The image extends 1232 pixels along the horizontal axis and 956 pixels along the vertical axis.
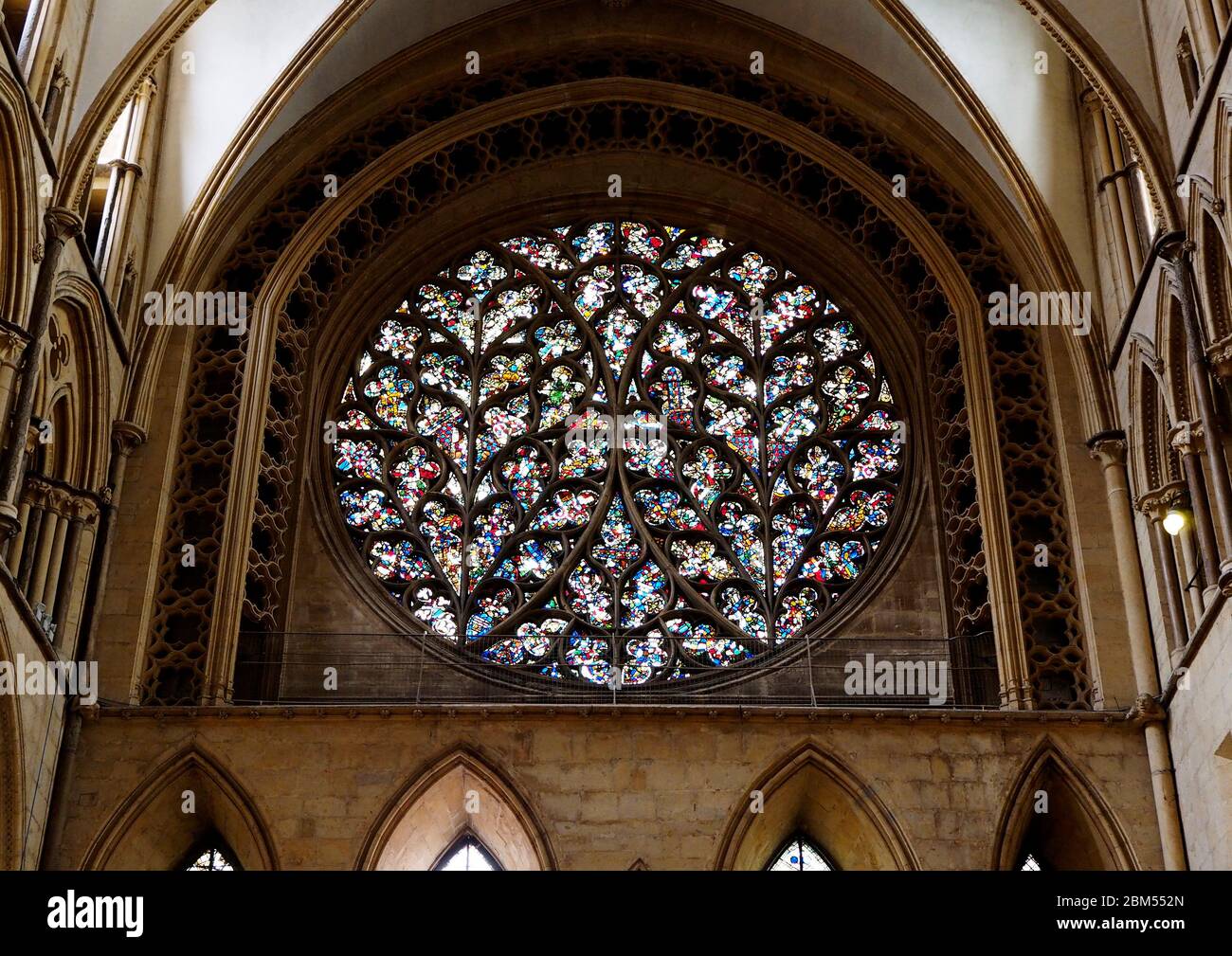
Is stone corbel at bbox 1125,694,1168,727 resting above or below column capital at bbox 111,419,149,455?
below

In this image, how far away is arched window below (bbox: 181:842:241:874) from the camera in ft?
44.8

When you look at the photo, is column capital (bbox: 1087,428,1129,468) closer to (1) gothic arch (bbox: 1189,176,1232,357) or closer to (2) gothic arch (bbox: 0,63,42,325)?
(1) gothic arch (bbox: 1189,176,1232,357)

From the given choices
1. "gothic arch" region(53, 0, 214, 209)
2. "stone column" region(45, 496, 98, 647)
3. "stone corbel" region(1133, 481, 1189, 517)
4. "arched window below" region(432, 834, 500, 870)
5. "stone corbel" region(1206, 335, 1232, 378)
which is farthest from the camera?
"arched window below" region(432, 834, 500, 870)

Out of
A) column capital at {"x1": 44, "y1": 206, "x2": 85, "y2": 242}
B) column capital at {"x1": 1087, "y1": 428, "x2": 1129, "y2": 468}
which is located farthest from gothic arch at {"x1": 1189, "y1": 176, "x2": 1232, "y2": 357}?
column capital at {"x1": 44, "y1": 206, "x2": 85, "y2": 242}

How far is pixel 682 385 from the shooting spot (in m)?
16.8

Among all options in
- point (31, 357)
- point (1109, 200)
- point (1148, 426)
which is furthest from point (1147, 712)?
point (31, 357)

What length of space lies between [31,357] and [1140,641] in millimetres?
7851

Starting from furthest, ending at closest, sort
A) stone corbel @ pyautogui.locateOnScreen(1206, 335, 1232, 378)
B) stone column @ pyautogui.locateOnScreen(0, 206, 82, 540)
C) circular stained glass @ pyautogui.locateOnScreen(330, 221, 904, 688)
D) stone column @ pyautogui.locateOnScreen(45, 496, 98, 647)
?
circular stained glass @ pyautogui.locateOnScreen(330, 221, 904, 688), stone column @ pyautogui.locateOnScreen(45, 496, 98, 647), stone corbel @ pyautogui.locateOnScreen(1206, 335, 1232, 378), stone column @ pyautogui.locateOnScreen(0, 206, 82, 540)

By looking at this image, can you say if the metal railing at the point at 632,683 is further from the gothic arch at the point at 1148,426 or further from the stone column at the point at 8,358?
the stone column at the point at 8,358

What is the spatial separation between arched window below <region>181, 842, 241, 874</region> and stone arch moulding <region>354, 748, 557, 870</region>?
1.26 m

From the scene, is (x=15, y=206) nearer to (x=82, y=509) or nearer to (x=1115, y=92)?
(x=82, y=509)

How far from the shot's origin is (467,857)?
13.9 m
